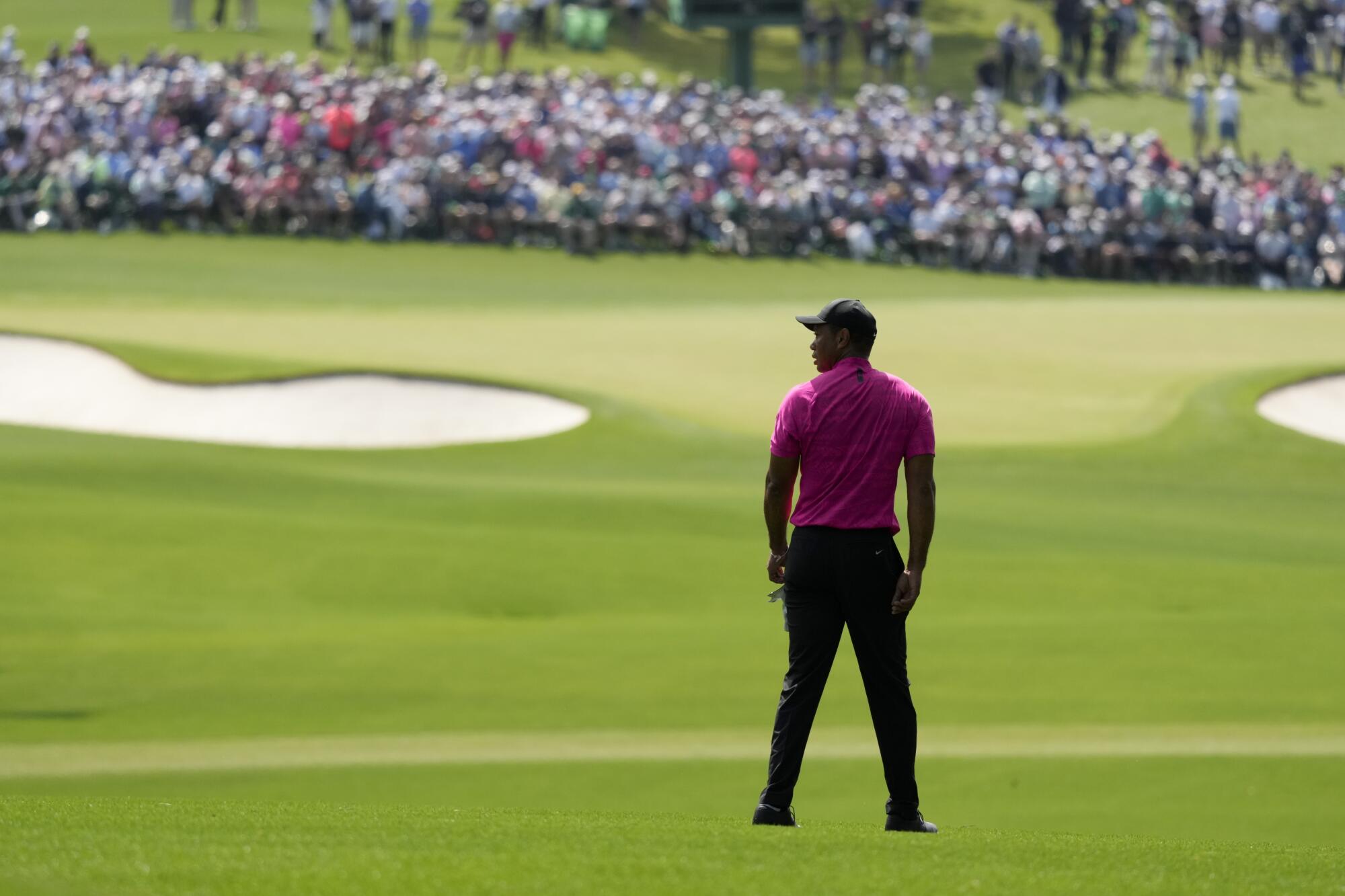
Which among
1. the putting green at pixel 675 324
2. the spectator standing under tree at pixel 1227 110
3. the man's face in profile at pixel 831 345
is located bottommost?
the putting green at pixel 675 324

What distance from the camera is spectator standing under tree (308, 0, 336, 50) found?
53.7m

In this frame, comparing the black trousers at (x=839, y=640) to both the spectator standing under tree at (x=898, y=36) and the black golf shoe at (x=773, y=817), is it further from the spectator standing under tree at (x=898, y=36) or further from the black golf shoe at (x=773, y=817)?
the spectator standing under tree at (x=898, y=36)

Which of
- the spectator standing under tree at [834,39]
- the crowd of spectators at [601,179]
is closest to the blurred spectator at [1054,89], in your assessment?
the spectator standing under tree at [834,39]

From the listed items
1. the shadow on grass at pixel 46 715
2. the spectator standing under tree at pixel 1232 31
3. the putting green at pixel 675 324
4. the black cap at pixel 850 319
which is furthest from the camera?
the spectator standing under tree at pixel 1232 31

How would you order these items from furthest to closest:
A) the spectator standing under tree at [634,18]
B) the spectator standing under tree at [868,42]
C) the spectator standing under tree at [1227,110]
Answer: the spectator standing under tree at [634,18] → the spectator standing under tree at [868,42] → the spectator standing under tree at [1227,110]

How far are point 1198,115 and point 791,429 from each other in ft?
147

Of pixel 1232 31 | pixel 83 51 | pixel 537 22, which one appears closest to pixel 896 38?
pixel 1232 31

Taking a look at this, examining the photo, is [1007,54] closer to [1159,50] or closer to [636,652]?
[1159,50]

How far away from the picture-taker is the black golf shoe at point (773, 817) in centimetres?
725

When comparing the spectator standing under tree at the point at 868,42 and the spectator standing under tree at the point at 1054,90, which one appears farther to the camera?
the spectator standing under tree at the point at 868,42

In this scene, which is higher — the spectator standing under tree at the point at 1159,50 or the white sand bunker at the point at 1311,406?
the spectator standing under tree at the point at 1159,50

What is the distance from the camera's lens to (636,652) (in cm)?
1294

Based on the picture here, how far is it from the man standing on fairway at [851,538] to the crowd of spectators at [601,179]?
31139 millimetres

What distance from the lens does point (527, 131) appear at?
3897 centimetres
